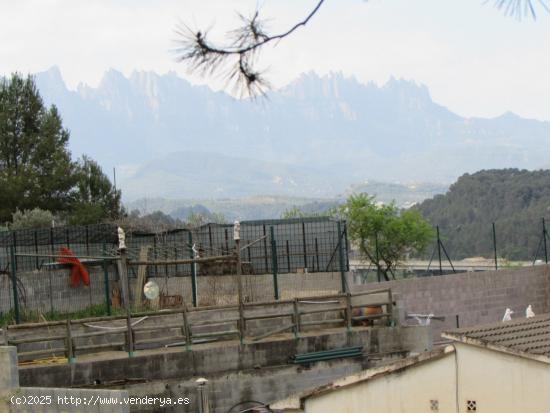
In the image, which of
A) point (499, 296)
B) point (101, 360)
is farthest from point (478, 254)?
point (101, 360)

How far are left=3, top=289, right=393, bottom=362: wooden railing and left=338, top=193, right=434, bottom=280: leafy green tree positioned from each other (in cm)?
2063

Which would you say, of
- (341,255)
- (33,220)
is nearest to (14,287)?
(341,255)

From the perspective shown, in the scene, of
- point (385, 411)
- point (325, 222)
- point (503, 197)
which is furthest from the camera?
point (503, 197)

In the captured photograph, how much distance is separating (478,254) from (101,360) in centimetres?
5027

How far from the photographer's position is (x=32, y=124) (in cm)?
3838

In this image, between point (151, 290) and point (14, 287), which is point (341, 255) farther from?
point (14, 287)

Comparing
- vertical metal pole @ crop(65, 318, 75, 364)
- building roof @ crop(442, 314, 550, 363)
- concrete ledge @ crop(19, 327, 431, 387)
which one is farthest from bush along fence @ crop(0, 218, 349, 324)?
building roof @ crop(442, 314, 550, 363)

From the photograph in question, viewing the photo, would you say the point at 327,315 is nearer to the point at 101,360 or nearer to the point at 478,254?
the point at 101,360

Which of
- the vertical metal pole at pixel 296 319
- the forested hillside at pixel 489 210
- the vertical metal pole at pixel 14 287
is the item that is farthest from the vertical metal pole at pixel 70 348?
the forested hillside at pixel 489 210

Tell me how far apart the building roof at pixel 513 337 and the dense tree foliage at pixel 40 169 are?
23305mm

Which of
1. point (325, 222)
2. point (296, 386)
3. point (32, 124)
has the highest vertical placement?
point (32, 124)

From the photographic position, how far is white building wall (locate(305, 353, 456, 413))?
13.6 metres

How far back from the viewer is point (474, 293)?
83.8ft

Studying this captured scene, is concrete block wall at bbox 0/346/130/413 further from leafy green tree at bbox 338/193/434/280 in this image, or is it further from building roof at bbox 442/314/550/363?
leafy green tree at bbox 338/193/434/280
